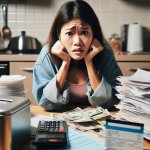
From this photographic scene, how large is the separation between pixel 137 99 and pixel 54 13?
2.17 meters

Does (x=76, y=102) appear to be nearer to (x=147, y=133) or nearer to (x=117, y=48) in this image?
(x=147, y=133)

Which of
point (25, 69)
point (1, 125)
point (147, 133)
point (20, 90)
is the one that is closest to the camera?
point (1, 125)

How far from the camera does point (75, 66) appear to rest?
4.75ft

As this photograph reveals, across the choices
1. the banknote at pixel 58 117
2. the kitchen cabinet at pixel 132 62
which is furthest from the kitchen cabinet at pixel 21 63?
the banknote at pixel 58 117

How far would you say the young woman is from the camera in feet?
4.02

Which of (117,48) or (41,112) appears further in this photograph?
(117,48)

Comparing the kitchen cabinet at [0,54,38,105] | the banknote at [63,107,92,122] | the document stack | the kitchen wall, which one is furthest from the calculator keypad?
the kitchen wall

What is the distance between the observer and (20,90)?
102 centimetres

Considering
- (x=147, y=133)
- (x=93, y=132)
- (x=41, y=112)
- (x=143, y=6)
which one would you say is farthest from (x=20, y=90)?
(x=143, y=6)

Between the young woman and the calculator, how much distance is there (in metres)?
0.32

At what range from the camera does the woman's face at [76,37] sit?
1.26 metres

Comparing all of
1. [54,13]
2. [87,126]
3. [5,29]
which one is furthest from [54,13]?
[87,126]

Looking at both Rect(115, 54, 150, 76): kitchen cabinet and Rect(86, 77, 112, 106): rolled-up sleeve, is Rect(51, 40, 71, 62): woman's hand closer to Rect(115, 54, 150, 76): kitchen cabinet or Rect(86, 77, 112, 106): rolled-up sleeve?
Rect(86, 77, 112, 106): rolled-up sleeve

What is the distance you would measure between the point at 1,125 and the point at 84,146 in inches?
8.9
